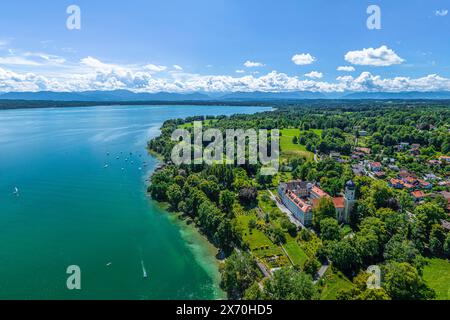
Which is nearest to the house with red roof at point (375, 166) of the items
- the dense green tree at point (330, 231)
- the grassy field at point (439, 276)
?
the grassy field at point (439, 276)

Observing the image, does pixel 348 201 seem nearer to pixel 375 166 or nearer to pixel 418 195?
pixel 418 195

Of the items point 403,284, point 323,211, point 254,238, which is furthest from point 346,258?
point 254,238

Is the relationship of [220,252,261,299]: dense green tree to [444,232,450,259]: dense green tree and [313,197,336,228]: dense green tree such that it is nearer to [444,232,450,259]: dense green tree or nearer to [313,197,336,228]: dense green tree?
[313,197,336,228]: dense green tree

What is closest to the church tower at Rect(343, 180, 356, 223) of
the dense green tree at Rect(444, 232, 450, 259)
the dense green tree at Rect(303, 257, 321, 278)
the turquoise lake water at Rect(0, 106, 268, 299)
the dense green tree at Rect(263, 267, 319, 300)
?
the dense green tree at Rect(444, 232, 450, 259)

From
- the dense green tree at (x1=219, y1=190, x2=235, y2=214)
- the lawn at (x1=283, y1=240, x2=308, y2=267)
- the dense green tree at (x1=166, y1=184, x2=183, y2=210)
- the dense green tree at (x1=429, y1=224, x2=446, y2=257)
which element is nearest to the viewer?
the lawn at (x1=283, y1=240, x2=308, y2=267)
